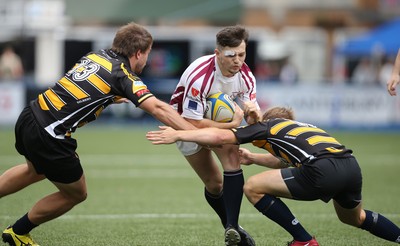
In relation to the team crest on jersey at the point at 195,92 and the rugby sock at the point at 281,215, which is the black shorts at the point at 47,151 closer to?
the team crest on jersey at the point at 195,92

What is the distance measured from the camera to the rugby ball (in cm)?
676

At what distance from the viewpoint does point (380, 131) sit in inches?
830

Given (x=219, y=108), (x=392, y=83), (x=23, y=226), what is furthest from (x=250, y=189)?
(x=392, y=83)

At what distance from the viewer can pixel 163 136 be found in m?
6.11

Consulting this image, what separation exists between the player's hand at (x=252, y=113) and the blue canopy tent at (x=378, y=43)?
17.4 m

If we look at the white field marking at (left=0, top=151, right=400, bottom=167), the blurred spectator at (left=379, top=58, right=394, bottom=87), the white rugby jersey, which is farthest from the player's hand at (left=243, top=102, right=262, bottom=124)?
the blurred spectator at (left=379, top=58, right=394, bottom=87)

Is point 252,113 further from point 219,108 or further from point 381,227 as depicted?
point 381,227

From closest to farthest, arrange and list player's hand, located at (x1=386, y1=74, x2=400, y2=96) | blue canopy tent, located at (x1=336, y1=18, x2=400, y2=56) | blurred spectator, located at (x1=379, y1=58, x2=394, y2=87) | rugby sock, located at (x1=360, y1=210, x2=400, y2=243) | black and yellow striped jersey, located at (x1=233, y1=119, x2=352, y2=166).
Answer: black and yellow striped jersey, located at (x1=233, y1=119, x2=352, y2=166), rugby sock, located at (x1=360, y1=210, x2=400, y2=243), player's hand, located at (x1=386, y1=74, x2=400, y2=96), blurred spectator, located at (x1=379, y1=58, x2=394, y2=87), blue canopy tent, located at (x1=336, y1=18, x2=400, y2=56)

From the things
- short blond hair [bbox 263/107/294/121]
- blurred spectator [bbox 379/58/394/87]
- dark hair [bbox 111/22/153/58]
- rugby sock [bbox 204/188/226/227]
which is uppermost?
dark hair [bbox 111/22/153/58]

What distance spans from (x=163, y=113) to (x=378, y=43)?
59.4ft

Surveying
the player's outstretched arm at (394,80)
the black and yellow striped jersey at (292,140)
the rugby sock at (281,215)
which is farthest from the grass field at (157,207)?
the player's outstretched arm at (394,80)

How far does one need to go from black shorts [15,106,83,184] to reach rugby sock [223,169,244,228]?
1293 mm

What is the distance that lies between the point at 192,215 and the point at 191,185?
8.96 feet

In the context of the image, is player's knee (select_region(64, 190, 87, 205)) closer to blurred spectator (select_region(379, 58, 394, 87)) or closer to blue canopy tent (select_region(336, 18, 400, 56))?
blurred spectator (select_region(379, 58, 394, 87))
